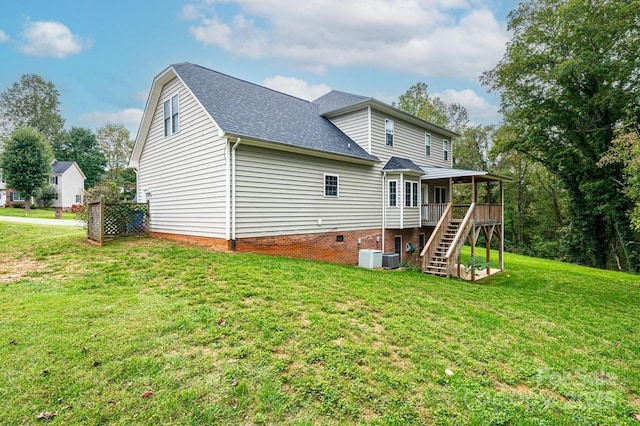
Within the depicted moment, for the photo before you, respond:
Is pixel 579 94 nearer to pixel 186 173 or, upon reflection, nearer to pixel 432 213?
pixel 432 213

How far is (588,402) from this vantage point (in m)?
3.38

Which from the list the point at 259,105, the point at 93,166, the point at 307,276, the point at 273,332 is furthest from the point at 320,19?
the point at 93,166

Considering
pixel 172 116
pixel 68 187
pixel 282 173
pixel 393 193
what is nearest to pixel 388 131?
pixel 393 193

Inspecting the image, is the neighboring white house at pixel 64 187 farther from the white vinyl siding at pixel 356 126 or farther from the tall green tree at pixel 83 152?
the white vinyl siding at pixel 356 126

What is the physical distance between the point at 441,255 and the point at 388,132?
6542 millimetres

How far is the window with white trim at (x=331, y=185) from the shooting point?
12227mm

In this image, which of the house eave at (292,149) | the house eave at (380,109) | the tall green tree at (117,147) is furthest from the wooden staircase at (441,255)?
the tall green tree at (117,147)

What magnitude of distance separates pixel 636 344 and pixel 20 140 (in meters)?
41.1

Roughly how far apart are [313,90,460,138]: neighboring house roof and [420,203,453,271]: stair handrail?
5.32m

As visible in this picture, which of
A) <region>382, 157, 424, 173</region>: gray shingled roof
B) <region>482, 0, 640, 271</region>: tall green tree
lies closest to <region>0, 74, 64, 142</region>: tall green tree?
<region>382, 157, 424, 173</region>: gray shingled roof

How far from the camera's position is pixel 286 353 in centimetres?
376

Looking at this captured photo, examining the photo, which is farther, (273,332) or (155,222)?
(155,222)

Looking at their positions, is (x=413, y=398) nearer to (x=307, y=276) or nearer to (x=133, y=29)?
(x=307, y=276)

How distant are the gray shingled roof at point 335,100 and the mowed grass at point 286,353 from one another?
447 inches
